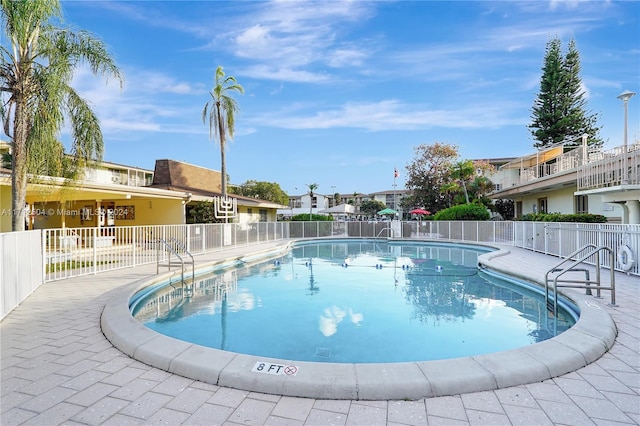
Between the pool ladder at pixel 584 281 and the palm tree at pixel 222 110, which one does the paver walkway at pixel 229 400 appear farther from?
the palm tree at pixel 222 110

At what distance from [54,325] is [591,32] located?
18658 millimetres

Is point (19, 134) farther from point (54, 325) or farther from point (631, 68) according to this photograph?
point (631, 68)

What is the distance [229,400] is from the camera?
277 cm

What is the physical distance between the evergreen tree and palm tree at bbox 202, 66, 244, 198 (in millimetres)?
27607

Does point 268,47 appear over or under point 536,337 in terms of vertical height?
over

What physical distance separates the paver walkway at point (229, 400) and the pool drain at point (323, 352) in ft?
6.39

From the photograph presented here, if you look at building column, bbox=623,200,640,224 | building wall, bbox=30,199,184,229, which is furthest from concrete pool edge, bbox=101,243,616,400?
building wall, bbox=30,199,184,229

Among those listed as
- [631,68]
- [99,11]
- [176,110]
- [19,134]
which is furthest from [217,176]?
[631,68]

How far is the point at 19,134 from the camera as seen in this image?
7.92m

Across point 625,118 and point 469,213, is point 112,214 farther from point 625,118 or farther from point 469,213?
point 625,118

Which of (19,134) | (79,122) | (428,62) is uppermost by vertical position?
(428,62)

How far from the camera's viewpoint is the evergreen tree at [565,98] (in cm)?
3008

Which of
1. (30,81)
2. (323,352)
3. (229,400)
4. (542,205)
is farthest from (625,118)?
(30,81)

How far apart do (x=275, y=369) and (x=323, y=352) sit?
1860 millimetres
